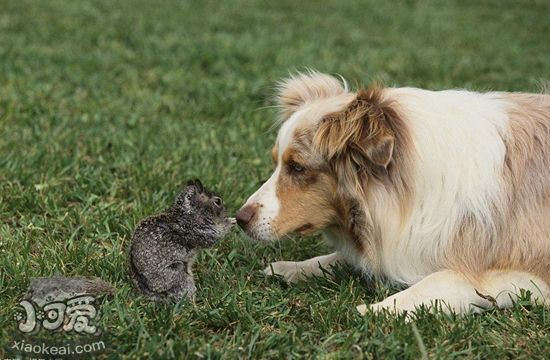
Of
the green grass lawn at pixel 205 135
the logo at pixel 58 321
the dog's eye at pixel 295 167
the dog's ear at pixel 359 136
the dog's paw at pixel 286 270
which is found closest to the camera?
the logo at pixel 58 321

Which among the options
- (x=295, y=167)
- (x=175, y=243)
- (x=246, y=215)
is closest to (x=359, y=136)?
(x=295, y=167)

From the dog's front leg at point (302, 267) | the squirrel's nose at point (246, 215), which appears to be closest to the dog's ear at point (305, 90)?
the squirrel's nose at point (246, 215)

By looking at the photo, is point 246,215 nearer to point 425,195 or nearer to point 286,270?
point 286,270

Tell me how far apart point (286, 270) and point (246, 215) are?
57 cm

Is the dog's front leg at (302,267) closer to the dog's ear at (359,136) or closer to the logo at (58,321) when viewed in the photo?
the dog's ear at (359,136)

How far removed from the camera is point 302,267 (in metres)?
4.58

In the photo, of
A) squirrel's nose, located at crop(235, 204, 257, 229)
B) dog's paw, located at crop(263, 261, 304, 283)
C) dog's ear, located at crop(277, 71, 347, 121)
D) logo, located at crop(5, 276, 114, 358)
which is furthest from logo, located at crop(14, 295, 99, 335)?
dog's ear, located at crop(277, 71, 347, 121)

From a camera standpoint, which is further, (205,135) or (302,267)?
(205,135)

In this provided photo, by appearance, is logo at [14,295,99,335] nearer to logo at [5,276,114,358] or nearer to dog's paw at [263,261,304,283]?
logo at [5,276,114,358]

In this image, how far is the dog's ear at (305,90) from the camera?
4.53 m

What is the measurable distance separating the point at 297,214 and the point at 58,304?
128cm

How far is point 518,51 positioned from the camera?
36.6 feet

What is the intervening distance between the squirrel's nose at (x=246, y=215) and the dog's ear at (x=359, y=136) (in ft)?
1.54

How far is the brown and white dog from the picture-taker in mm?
3936
